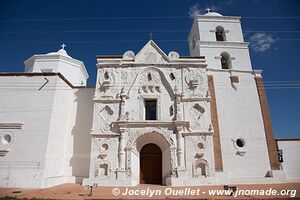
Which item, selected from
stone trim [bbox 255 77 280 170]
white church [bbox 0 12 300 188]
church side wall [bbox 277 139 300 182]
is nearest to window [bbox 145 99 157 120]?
white church [bbox 0 12 300 188]

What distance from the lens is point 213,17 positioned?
68.8 ft

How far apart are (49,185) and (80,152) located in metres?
3.38

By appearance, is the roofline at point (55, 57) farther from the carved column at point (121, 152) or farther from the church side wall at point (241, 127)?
the church side wall at point (241, 127)

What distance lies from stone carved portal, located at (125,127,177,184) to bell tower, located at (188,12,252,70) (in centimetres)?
837

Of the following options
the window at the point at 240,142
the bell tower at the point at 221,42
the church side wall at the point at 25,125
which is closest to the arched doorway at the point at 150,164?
the window at the point at 240,142

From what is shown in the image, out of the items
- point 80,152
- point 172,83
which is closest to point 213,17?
point 172,83

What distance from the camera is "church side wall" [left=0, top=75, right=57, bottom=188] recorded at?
526 inches

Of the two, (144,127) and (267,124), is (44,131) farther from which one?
(267,124)

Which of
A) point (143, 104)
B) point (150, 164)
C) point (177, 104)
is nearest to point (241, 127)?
point (177, 104)

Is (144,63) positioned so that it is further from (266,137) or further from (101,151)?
(266,137)

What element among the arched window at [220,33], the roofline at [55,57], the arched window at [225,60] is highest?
the arched window at [220,33]

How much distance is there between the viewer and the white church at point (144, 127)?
14383 mm

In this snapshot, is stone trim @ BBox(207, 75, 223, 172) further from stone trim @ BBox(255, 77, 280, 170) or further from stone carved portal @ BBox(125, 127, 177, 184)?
stone trim @ BBox(255, 77, 280, 170)

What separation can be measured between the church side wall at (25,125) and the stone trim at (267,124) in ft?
55.8
